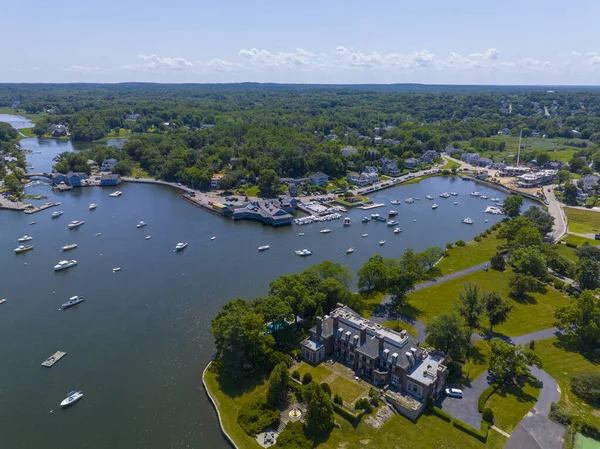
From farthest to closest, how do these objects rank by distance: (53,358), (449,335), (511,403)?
(53,358) < (449,335) < (511,403)

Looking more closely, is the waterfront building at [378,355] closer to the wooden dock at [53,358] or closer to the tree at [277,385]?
the tree at [277,385]

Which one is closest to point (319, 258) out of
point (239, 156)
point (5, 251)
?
point (5, 251)

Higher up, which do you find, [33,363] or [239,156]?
[239,156]

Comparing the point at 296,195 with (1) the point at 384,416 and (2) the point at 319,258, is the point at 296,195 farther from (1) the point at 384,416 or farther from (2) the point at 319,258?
(1) the point at 384,416

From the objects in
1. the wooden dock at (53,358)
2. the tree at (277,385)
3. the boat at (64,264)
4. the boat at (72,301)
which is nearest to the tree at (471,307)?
the tree at (277,385)

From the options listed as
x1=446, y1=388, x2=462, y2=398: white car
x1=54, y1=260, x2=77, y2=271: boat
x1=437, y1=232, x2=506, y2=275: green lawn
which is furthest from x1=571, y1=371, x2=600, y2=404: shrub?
x1=54, y1=260, x2=77, y2=271: boat

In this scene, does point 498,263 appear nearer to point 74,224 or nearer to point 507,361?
point 507,361

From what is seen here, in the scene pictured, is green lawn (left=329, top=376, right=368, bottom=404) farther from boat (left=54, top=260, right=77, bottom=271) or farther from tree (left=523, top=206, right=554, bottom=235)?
tree (left=523, top=206, right=554, bottom=235)

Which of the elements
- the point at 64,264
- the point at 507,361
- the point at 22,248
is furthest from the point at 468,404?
the point at 22,248
